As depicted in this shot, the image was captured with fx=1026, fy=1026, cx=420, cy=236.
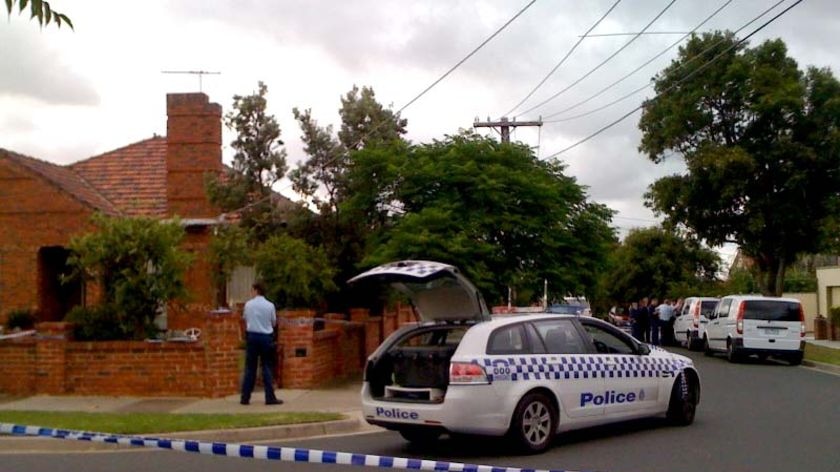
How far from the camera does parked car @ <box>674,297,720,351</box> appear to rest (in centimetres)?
3022

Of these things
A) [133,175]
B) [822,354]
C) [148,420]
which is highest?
[133,175]

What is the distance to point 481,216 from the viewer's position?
19.2 meters

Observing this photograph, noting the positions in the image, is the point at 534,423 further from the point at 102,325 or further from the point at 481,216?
the point at 481,216

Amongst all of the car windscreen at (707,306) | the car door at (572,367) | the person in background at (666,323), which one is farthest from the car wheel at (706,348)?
the car door at (572,367)

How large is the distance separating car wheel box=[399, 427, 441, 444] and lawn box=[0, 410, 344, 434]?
1.55 metres

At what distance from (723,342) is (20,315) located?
16.6m

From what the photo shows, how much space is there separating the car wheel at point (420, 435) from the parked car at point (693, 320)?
61.2 feet

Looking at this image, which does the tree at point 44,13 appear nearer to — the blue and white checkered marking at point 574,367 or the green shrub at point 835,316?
the blue and white checkered marking at point 574,367

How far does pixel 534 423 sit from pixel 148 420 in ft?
15.3

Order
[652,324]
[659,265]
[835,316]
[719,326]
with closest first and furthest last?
[719,326] → [652,324] → [835,316] → [659,265]

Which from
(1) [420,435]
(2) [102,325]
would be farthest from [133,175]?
(1) [420,435]

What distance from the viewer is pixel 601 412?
11.3 metres

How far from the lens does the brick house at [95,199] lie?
21.1m

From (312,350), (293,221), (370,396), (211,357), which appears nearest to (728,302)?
(293,221)
